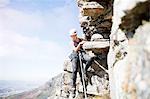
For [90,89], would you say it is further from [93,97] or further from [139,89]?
[139,89]

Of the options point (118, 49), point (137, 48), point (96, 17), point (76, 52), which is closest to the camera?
point (137, 48)

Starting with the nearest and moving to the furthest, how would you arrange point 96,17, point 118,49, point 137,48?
point 137,48, point 118,49, point 96,17

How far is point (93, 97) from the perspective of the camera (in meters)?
24.4

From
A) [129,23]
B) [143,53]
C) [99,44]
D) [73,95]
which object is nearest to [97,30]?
[99,44]

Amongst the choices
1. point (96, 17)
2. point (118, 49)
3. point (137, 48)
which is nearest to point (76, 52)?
point (96, 17)

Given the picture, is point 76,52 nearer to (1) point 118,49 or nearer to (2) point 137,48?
(1) point 118,49

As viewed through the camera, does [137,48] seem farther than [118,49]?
No

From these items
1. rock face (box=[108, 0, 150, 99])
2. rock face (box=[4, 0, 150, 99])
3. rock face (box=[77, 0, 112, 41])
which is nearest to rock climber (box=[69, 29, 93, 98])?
rock face (box=[4, 0, 150, 99])

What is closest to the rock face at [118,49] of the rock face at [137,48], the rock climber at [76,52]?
the rock face at [137,48]

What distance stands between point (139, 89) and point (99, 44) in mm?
15342

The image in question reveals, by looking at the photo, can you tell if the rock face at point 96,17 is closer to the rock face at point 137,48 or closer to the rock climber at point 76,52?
the rock climber at point 76,52

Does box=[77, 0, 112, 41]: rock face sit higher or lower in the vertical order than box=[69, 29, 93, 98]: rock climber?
higher

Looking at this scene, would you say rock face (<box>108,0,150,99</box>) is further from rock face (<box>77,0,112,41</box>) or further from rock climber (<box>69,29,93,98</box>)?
rock face (<box>77,0,112,41</box>)

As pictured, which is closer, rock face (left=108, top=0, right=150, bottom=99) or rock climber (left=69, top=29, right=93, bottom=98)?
rock face (left=108, top=0, right=150, bottom=99)
